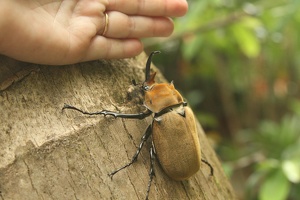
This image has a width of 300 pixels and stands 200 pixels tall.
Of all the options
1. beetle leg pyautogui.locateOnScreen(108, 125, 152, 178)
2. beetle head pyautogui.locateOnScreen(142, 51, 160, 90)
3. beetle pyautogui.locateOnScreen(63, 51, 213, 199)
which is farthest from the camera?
beetle head pyautogui.locateOnScreen(142, 51, 160, 90)

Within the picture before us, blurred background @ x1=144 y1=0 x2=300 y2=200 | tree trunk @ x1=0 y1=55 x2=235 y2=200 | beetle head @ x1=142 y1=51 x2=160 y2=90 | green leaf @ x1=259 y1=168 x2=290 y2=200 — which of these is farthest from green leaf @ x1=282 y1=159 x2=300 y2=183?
beetle head @ x1=142 y1=51 x2=160 y2=90

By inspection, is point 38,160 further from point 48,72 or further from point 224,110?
point 224,110

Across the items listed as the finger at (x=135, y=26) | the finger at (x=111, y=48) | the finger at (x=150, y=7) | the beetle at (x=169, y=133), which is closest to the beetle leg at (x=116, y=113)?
the beetle at (x=169, y=133)

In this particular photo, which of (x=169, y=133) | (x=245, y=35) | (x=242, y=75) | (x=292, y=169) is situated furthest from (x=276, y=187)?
(x=242, y=75)

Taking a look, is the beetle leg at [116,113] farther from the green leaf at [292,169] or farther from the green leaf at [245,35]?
the green leaf at [245,35]

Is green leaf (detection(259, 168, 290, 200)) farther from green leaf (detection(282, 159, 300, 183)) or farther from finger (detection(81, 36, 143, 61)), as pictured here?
finger (detection(81, 36, 143, 61))

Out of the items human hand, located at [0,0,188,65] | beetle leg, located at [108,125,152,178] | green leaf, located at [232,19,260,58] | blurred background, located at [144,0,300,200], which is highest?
human hand, located at [0,0,188,65]

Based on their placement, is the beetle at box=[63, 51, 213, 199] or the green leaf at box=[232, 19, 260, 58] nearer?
the beetle at box=[63, 51, 213, 199]
